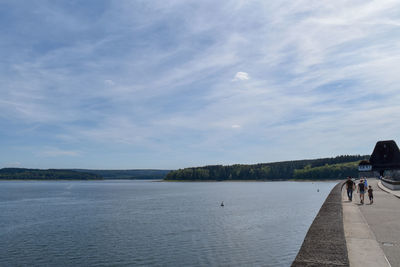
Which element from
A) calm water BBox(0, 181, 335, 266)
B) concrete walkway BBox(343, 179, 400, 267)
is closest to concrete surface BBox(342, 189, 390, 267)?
concrete walkway BBox(343, 179, 400, 267)

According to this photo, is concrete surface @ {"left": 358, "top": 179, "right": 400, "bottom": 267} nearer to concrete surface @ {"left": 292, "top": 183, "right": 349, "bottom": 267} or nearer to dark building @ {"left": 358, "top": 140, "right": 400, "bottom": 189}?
concrete surface @ {"left": 292, "top": 183, "right": 349, "bottom": 267}

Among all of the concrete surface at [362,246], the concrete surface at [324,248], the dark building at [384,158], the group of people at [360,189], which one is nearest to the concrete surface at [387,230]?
the concrete surface at [362,246]

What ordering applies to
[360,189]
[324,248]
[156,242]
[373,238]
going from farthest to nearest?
1. [360,189]
2. [156,242]
3. [373,238]
4. [324,248]

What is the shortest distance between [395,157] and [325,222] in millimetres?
111317

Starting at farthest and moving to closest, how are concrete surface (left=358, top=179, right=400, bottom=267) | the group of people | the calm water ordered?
the group of people
the calm water
concrete surface (left=358, top=179, right=400, bottom=267)

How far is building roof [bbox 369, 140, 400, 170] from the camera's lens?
110825 millimetres

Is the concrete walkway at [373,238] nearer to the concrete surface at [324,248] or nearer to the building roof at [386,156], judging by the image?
the concrete surface at [324,248]

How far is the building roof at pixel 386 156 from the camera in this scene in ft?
364

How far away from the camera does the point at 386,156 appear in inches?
4441

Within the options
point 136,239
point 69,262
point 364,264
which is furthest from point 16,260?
point 364,264

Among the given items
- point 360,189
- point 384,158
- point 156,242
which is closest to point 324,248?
point 156,242

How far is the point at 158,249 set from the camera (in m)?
23.3

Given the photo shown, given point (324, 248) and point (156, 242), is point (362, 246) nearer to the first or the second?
point (324, 248)

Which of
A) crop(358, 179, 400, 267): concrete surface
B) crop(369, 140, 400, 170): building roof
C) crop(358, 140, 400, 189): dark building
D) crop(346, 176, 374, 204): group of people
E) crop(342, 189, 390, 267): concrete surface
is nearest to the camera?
crop(342, 189, 390, 267): concrete surface
